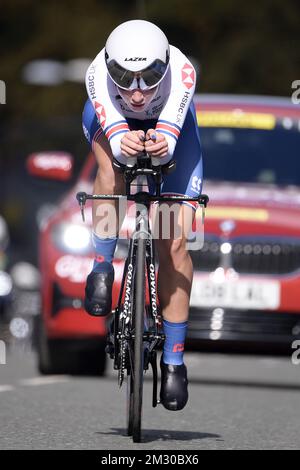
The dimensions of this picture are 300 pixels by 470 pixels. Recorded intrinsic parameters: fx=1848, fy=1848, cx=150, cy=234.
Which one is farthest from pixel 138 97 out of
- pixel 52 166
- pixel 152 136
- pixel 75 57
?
pixel 75 57

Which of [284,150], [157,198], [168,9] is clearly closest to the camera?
[157,198]

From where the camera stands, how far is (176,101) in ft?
26.9

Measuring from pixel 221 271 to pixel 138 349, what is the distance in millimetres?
3928

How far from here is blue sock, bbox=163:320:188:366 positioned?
8305mm

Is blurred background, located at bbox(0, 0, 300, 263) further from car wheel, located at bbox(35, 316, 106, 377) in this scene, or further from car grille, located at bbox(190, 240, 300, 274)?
car grille, located at bbox(190, 240, 300, 274)

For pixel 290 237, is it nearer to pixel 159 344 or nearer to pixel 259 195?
pixel 259 195

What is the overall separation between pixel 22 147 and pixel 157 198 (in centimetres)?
3081

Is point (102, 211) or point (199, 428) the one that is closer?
point (102, 211)

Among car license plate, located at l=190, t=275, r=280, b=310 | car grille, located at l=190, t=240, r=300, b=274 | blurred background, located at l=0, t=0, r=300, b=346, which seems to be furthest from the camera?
blurred background, located at l=0, t=0, r=300, b=346

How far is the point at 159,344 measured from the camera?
8242 millimetres

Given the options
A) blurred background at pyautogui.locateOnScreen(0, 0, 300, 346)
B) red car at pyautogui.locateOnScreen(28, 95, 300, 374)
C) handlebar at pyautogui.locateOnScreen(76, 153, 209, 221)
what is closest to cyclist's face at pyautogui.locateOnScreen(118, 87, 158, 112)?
handlebar at pyautogui.locateOnScreen(76, 153, 209, 221)

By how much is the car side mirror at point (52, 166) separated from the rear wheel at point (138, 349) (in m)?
3.91

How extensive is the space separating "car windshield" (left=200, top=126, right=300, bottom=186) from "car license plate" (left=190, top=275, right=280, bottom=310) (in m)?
1.00

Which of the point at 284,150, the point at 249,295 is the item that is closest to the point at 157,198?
the point at 249,295
